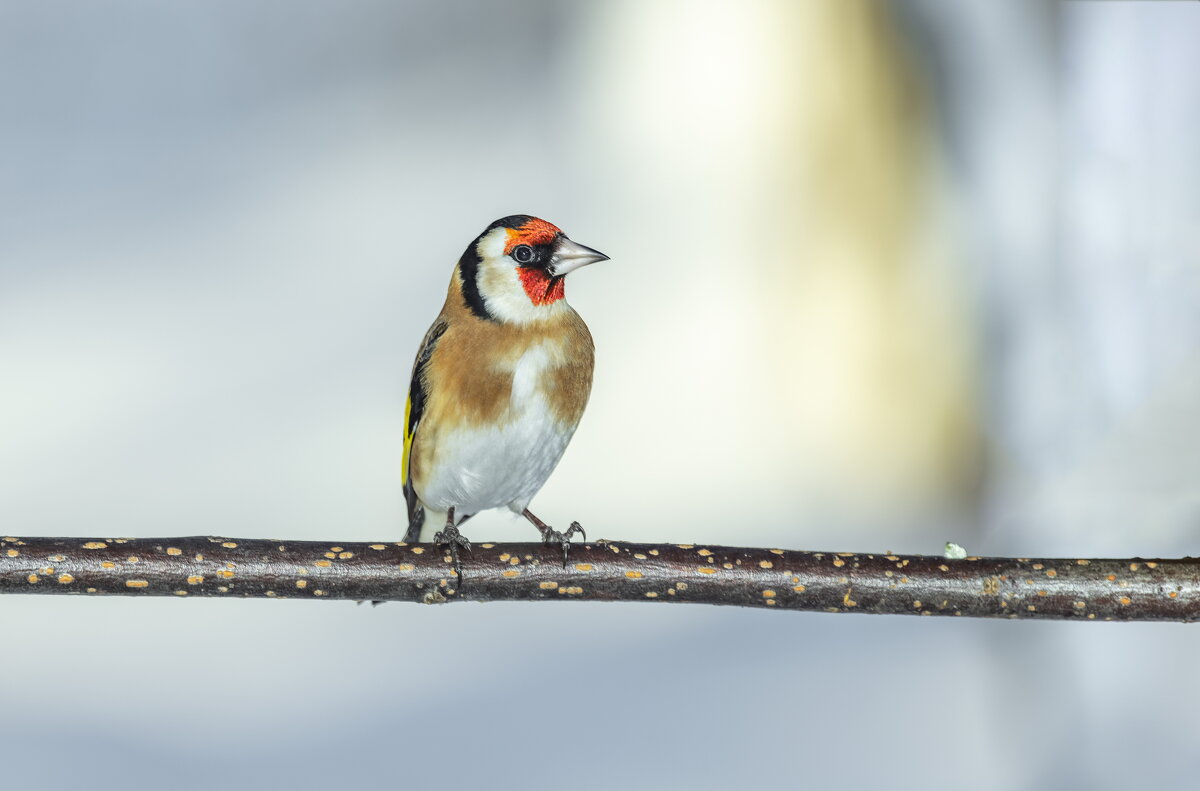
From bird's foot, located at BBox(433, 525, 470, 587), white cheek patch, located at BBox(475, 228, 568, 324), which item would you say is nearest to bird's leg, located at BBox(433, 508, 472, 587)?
bird's foot, located at BBox(433, 525, 470, 587)

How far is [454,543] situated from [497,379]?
0.09 m

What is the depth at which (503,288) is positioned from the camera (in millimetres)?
584

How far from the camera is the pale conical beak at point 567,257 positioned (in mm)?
540

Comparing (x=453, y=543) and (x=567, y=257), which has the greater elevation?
(x=567, y=257)

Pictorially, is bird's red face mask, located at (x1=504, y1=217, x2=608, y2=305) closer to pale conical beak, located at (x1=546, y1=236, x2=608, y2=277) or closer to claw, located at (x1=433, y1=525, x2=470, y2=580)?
pale conical beak, located at (x1=546, y1=236, x2=608, y2=277)

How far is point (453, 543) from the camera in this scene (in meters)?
0.59

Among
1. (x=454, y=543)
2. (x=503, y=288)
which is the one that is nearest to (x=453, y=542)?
(x=454, y=543)

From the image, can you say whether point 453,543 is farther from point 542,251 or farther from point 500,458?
point 542,251

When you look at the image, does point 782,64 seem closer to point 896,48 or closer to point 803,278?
point 896,48

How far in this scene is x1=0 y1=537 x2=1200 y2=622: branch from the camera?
1.85 ft

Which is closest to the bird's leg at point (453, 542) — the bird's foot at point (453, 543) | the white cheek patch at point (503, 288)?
the bird's foot at point (453, 543)

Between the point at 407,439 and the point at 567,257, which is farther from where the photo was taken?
the point at 407,439

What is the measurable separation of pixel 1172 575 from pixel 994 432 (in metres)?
0.92

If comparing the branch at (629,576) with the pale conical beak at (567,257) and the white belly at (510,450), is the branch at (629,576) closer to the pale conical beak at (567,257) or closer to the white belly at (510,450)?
the white belly at (510,450)
